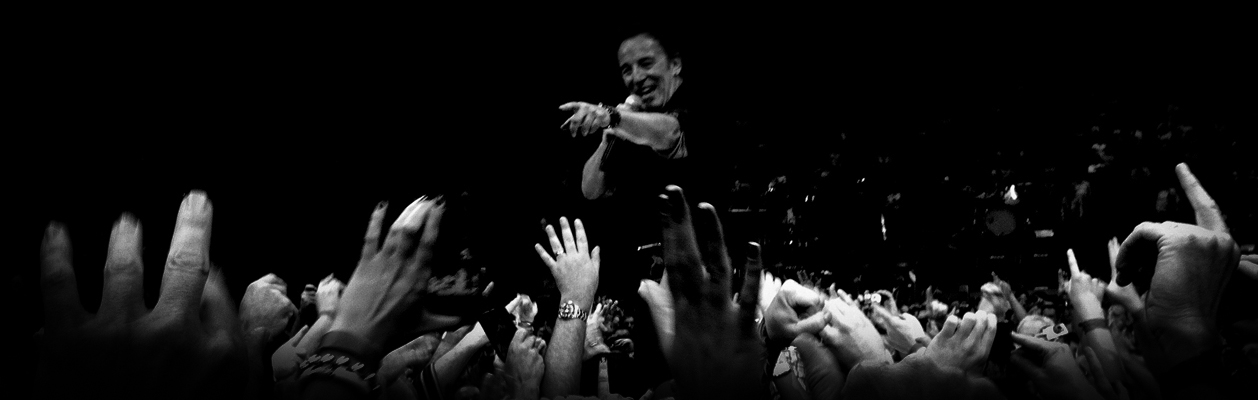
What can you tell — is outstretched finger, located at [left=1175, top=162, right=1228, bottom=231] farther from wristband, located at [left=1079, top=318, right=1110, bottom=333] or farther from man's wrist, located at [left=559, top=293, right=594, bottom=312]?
man's wrist, located at [left=559, top=293, right=594, bottom=312]

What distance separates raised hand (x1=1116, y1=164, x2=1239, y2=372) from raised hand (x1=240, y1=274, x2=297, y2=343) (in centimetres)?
327

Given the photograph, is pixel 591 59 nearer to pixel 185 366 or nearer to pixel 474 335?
pixel 474 335

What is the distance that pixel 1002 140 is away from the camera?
17.9 feet

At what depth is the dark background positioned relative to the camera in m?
→ 2.30

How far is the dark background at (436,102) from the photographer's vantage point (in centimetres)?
230

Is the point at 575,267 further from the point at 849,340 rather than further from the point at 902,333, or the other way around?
the point at 902,333

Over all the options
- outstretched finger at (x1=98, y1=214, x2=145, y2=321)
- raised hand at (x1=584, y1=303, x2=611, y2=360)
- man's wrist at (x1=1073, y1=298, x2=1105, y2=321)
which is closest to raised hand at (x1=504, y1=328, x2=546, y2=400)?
raised hand at (x1=584, y1=303, x2=611, y2=360)

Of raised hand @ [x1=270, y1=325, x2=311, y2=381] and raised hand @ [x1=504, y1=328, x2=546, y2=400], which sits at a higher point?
raised hand @ [x1=270, y1=325, x2=311, y2=381]

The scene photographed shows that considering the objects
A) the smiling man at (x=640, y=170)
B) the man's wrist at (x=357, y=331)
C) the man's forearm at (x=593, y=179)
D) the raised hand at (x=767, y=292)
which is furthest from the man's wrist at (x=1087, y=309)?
the man's wrist at (x=357, y=331)

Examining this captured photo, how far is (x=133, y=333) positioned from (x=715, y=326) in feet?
4.47

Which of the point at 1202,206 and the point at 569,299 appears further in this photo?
the point at 1202,206

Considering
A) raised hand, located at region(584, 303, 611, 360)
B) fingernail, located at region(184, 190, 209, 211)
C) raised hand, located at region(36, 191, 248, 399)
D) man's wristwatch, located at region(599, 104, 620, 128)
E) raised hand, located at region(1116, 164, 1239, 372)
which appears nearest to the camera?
raised hand, located at region(36, 191, 248, 399)

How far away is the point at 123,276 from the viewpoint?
1653 millimetres

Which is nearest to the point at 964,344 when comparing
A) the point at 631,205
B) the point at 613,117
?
the point at 631,205
